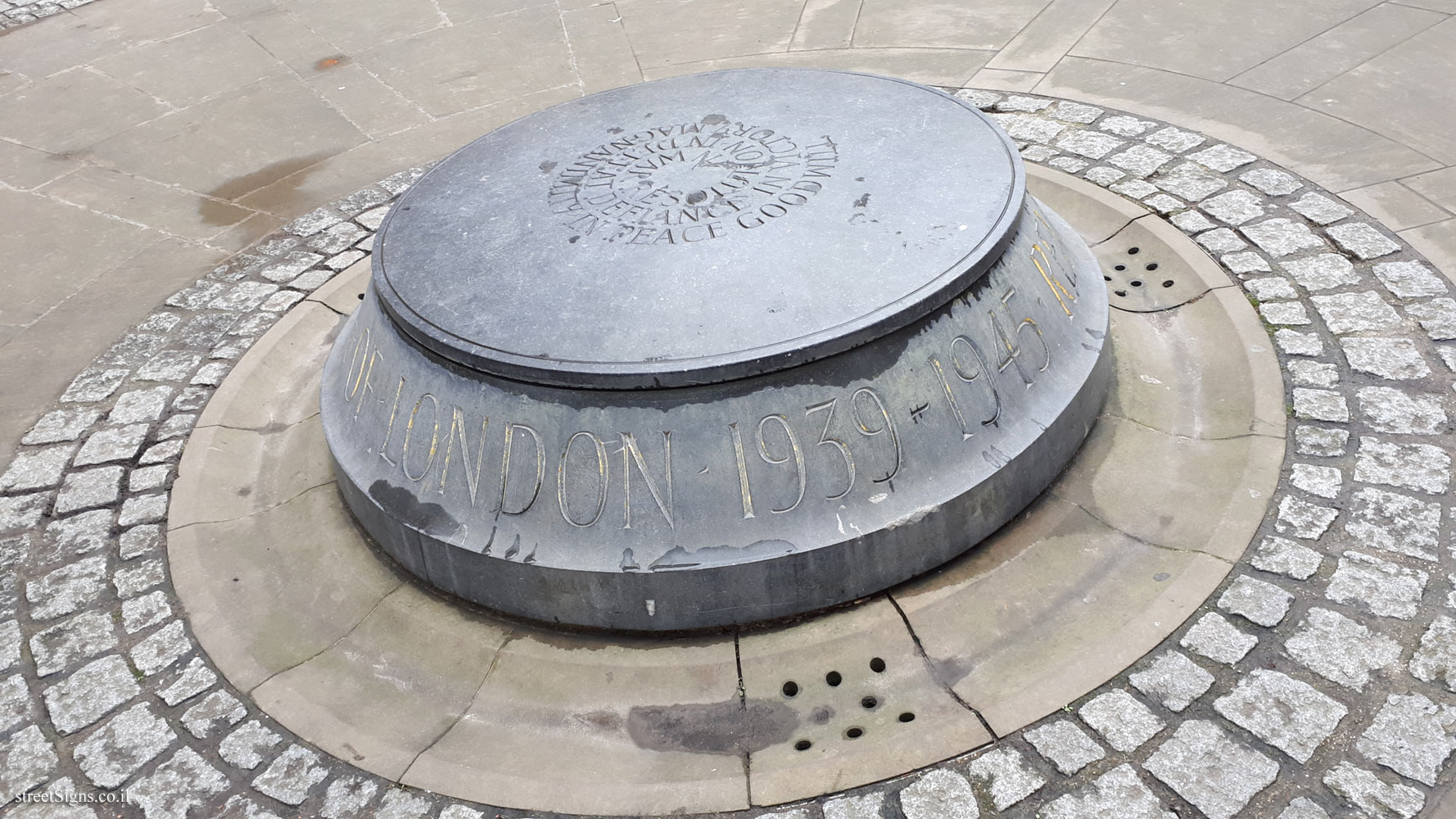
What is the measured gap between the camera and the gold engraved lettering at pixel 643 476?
4.16 m

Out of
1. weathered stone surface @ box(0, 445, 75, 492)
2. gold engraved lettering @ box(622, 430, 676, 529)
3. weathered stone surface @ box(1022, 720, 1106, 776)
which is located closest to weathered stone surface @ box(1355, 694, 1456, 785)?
weathered stone surface @ box(1022, 720, 1106, 776)

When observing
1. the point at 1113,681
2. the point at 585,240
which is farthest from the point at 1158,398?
the point at 585,240

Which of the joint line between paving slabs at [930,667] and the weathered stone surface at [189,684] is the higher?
the joint line between paving slabs at [930,667]

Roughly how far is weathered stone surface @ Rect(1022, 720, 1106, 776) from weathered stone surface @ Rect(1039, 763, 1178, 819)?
0.26 ft

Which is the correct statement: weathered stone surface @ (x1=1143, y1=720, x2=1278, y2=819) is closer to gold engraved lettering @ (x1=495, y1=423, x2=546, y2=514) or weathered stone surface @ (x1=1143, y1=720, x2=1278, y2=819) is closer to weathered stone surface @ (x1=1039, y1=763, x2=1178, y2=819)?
weathered stone surface @ (x1=1039, y1=763, x2=1178, y2=819)

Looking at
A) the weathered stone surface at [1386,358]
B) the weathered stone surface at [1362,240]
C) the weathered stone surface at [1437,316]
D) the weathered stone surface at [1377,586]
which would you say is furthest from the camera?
the weathered stone surface at [1362,240]

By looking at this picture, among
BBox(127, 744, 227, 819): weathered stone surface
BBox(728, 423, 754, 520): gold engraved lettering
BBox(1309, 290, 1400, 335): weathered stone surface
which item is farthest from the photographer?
BBox(1309, 290, 1400, 335): weathered stone surface

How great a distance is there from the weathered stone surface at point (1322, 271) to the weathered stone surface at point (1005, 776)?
332cm

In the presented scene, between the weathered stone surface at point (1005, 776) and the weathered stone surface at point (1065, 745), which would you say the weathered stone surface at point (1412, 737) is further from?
the weathered stone surface at point (1005, 776)

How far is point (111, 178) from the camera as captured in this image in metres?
8.08

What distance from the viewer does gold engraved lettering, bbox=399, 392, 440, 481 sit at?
450 cm

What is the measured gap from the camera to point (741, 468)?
163 inches

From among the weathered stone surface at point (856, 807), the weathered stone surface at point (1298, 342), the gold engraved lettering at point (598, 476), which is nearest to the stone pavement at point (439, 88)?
the weathered stone surface at point (1298, 342)

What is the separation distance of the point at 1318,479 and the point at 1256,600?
0.80 metres
